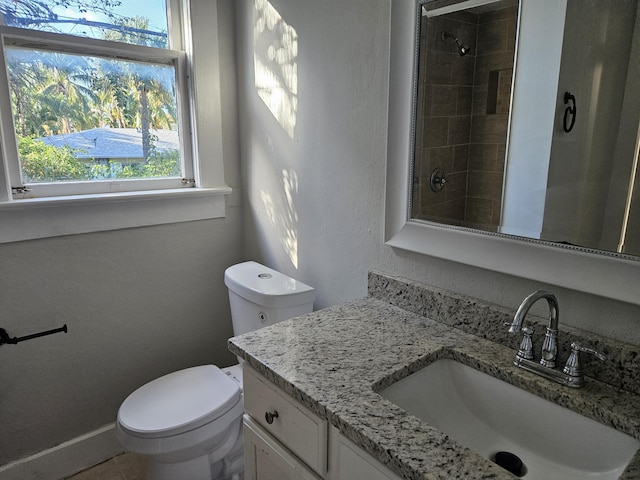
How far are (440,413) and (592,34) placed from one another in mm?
870

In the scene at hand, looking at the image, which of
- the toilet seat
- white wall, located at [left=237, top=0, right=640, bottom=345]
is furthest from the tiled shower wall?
the toilet seat

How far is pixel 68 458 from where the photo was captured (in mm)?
1767

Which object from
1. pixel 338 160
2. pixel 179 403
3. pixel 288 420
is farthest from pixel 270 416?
pixel 338 160

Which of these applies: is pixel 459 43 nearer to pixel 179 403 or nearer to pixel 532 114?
pixel 532 114

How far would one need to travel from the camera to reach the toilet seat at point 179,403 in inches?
55.1

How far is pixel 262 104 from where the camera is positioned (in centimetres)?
179

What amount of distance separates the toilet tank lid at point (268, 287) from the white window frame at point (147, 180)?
0.39 metres

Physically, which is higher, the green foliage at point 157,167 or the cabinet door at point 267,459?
the green foliage at point 157,167

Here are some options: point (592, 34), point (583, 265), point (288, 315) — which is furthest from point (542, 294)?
point (288, 315)

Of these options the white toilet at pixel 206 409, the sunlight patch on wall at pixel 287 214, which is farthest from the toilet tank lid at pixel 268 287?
the sunlight patch on wall at pixel 287 214

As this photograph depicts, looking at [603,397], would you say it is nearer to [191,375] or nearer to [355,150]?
[355,150]

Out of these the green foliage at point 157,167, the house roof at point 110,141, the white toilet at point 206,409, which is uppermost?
the house roof at point 110,141

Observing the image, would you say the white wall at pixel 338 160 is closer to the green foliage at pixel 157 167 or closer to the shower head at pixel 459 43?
the shower head at pixel 459 43

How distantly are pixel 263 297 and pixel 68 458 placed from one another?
1.08m
